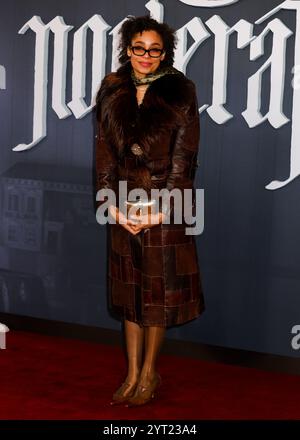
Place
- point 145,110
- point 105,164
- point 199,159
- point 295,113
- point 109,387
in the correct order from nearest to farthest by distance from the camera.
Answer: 1. point 145,110
2. point 105,164
3. point 109,387
4. point 295,113
5. point 199,159

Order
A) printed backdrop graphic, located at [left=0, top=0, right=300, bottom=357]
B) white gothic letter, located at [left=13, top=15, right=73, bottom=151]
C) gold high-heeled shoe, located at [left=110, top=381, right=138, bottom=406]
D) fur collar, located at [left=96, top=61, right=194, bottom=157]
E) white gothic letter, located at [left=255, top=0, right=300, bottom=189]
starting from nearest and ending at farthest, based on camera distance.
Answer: fur collar, located at [left=96, top=61, right=194, bottom=157] < gold high-heeled shoe, located at [left=110, top=381, right=138, bottom=406] < white gothic letter, located at [left=255, top=0, right=300, bottom=189] < printed backdrop graphic, located at [left=0, top=0, right=300, bottom=357] < white gothic letter, located at [left=13, top=15, right=73, bottom=151]

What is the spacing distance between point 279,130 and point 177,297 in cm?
102

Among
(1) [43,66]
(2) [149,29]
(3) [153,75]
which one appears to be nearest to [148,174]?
(3) [153,75]

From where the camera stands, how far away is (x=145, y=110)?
3045mm

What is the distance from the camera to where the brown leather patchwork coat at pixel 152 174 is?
10.0 ft

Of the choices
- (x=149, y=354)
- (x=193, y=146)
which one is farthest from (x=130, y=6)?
(x=149, y=354)

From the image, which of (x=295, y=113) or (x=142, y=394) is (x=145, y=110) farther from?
(x=142, y=394)

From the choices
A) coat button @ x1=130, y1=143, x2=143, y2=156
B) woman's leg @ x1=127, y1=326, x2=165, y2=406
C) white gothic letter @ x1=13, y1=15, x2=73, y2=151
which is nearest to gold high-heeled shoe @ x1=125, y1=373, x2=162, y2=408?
woman's leg @ x1=127, y1=326, x2=165, y2=406

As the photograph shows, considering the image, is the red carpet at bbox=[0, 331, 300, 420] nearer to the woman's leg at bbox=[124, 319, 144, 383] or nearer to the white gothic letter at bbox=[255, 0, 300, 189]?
the woman's leg at bbox=[124, 319, 144, 383]

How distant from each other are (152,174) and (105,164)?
8.2 inches

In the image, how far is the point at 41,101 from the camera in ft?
13.7

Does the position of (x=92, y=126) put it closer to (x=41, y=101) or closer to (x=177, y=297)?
(x=41, y=101)

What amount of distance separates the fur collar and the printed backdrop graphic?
709 mm

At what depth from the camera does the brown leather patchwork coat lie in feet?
10.0
